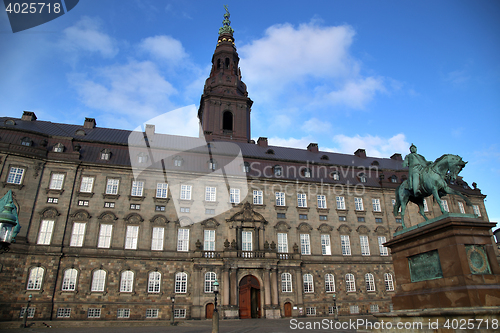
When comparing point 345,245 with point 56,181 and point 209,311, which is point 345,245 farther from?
point 56,181

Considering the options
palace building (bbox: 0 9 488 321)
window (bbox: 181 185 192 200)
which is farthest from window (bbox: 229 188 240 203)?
window (bbox: 181 185 192 200)

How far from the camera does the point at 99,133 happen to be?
44438 millimetres

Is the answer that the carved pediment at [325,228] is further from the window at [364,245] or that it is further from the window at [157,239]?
the window at [157,239]

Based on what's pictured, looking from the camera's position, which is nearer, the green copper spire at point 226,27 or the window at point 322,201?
the window at point 322,201

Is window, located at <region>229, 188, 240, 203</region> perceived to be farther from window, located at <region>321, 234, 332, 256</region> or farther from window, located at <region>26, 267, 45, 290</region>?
window, located at <region>26, 267, 45, 290</region>

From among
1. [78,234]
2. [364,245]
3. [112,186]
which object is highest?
[112,186]

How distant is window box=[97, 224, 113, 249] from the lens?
1404 inches

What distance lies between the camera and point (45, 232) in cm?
3447

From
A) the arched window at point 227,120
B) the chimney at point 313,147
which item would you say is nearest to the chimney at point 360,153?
the chimney at point 313,147

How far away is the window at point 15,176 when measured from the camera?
3447 cm

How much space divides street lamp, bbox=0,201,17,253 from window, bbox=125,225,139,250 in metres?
24.6

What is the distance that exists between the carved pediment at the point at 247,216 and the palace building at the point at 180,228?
116 mm

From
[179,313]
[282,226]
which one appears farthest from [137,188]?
[282,226]

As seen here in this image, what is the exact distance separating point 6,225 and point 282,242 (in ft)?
104
